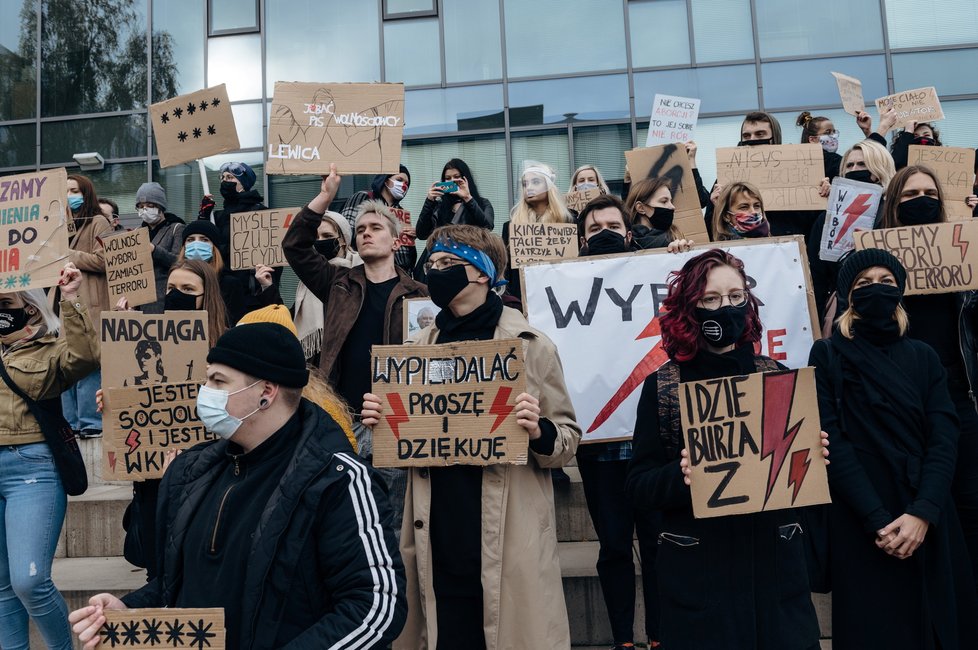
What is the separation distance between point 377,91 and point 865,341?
3149 millimetres

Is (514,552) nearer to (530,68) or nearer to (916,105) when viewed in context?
(916,105)

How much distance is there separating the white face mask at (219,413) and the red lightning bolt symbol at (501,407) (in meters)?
1.09

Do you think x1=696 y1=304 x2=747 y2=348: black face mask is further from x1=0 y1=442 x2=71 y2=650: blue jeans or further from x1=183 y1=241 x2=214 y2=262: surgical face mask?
x1=183 y1=241 x2=214 y2=262: surgical face mask

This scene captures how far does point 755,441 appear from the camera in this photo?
3033 mm

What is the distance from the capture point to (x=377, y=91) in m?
5.55

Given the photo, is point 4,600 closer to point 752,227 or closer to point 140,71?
point 752,227

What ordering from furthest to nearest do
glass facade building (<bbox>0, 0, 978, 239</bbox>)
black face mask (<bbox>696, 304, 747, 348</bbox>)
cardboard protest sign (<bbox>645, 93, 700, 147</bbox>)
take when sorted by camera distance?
glass facade building (<bbox>0, 0, 978, 239</bbox>)
cardboard protest sign (<bbox>645, 93, 700, 147</bbox>)
black face mask (<bbox>696, 304, 747, 348</bbox>)

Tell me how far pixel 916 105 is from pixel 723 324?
563 cm

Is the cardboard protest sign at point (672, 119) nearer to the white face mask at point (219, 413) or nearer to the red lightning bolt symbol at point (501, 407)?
the red lightning bolt symbol at point (501, 407)

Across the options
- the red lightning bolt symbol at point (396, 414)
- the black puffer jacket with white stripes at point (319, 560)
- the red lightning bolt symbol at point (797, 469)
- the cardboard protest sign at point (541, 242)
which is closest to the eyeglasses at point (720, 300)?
the red lightning bolt symbol at point (797, 469)

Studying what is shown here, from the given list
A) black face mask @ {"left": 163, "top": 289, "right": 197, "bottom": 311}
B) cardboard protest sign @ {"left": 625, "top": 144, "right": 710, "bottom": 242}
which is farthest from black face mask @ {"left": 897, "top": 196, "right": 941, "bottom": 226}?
black face mask @ {"left": 163, "top": 289, "right": 197, "bottom": 311}

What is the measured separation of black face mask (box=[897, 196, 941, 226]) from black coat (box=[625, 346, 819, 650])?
7.49ft

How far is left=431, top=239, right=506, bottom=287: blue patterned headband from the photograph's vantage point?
3.65 meters

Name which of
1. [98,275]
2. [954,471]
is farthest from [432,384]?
[98,275]
